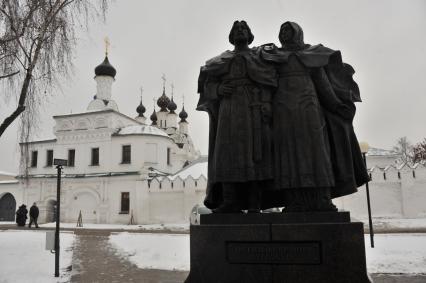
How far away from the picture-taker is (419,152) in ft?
141

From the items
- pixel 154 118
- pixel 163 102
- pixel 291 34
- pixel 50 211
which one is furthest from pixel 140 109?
pixel 291 34

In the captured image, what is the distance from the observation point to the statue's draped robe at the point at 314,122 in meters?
3.69

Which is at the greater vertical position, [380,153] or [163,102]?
[163,102]

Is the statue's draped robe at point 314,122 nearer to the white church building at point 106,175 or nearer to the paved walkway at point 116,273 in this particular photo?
the paved walkway at point 116,273

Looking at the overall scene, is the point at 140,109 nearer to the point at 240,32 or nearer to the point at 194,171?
the point at 194,171

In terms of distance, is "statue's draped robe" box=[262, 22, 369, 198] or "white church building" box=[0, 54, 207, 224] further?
"white church building" box=[0, 54, 207, 224]

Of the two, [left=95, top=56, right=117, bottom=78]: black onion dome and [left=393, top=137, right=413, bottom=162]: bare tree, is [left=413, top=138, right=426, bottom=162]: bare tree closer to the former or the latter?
[left=393, top=137, right=413, bottom=162]: bare tree

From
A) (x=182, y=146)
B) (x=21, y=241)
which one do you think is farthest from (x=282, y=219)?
(x=182, y=146)

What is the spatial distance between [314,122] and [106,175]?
101 feet

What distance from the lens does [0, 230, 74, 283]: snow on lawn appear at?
8555 mm

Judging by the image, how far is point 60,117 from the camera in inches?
1419

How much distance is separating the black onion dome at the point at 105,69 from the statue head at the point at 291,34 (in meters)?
36.3

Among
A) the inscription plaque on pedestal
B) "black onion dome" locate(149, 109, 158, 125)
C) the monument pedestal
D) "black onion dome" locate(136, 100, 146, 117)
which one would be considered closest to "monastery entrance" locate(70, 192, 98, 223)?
"black onion dome" locate(136, 100, 146, 117)

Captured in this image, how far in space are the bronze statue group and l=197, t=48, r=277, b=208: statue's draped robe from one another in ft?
0.03
